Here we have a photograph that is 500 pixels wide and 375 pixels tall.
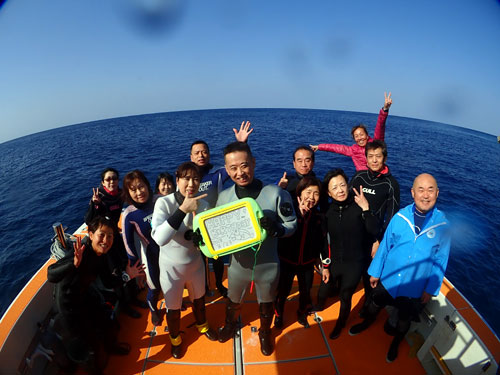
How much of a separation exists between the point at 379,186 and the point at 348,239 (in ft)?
4.29

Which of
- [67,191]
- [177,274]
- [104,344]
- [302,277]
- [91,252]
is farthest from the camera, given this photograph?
[67,191]

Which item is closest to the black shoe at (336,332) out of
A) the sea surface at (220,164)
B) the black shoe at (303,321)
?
the black shoe at (303,321)

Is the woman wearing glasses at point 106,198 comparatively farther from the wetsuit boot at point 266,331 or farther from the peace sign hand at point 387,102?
the peace sign hand at point 387,102

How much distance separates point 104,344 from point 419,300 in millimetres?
4265

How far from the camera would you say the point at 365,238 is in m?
3.17

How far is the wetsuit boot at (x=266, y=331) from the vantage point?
3047 mm

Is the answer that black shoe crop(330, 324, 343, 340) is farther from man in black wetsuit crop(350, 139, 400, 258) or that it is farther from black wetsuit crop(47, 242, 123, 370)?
black wetsuit crop(47, 242, 123, 370)

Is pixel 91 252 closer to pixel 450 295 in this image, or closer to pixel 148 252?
pixel 148 252

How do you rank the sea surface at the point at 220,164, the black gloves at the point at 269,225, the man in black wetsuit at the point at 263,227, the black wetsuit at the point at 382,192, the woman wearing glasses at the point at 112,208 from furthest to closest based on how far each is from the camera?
the sea surface at the point at 220,164, the woman wearing glasses at the point at 112,208, the black wetsuit at the point at 382,192, the man in black wetsuit at the point at 263,227, the black gloves at the point at 269,225

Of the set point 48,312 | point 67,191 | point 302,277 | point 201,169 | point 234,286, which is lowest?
point 67,191

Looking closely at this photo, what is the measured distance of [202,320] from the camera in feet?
11.2

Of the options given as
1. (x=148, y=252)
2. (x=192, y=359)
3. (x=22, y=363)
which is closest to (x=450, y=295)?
(x=192, y=359)

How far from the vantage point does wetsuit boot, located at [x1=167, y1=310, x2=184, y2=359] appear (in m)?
3.07

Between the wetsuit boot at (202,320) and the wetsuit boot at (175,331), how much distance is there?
10.3 inches
